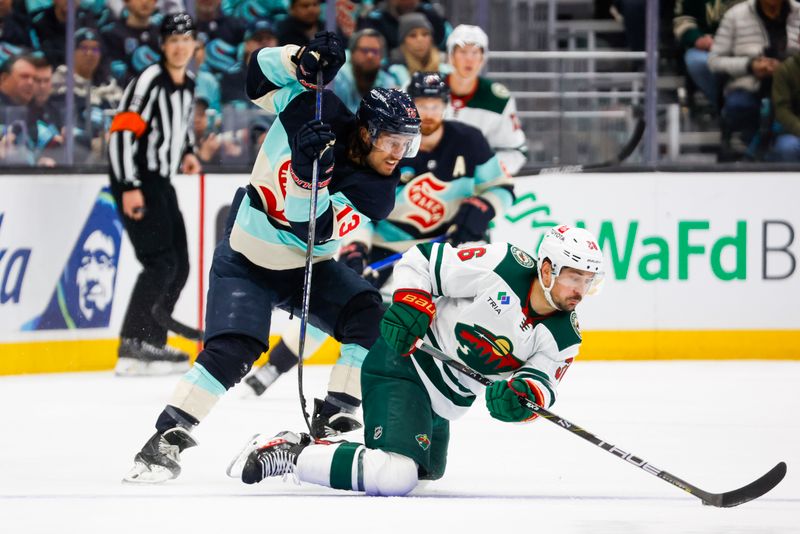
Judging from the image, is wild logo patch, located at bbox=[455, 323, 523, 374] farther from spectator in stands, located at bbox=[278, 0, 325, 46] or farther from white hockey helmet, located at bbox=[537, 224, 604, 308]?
spectator in stands, located at bbox=[278, 0, 325, 46]

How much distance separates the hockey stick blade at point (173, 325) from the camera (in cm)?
713

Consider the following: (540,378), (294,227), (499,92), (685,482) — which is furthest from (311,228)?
(499,92)

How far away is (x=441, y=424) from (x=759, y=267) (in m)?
4.01

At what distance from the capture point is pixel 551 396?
377 cm

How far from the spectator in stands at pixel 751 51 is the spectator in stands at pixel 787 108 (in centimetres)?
5

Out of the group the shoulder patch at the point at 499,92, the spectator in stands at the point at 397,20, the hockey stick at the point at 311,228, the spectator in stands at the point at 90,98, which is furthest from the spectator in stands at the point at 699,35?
the hockey stick at the point at 311,228

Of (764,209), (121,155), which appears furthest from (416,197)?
(764,209)

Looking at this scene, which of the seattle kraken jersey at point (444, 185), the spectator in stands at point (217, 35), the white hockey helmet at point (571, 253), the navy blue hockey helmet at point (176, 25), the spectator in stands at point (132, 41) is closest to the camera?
the white hockey helmet at point (571, 253)

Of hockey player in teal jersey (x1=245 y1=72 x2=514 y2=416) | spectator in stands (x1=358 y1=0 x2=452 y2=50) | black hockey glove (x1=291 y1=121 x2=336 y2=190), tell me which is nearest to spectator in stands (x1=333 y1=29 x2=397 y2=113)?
spectator in stands (x1=358 y1=0 x2=452 y2=50)

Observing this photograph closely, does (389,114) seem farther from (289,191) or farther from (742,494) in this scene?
(742,494)

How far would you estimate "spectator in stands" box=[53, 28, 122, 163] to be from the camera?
7.11 metres

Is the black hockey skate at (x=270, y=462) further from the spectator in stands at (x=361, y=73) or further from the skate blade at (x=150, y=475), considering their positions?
the spectator in stands at (x=361, y=73)

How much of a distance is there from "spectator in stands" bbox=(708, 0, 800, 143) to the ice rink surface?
1554 mm

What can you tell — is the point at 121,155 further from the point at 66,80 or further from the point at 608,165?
the point at 608,165
